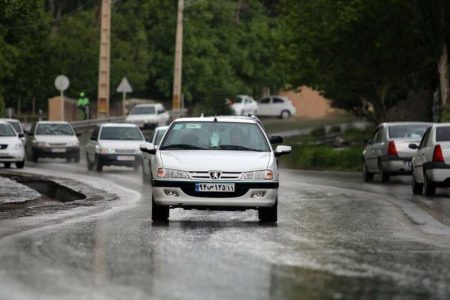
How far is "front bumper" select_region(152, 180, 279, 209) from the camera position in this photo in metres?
18.0

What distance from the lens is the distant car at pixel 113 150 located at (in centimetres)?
4041

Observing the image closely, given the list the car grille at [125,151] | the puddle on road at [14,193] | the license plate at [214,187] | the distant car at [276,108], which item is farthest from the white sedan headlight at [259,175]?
the distant car at [276,108]

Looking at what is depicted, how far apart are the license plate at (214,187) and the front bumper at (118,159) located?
22401 millimetres

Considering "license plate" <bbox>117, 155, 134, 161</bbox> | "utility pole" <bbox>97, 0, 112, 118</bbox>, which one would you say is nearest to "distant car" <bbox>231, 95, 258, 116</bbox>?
"utility pole" <bbox>97, 0, 112, 118</bbox>

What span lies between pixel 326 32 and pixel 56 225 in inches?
1234

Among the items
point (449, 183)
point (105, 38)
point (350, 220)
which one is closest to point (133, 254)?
point (350, 220)

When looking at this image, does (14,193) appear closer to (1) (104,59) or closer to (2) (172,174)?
(2) (172,174)

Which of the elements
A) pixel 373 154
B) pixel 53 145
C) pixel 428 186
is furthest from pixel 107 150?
pixel 428 186

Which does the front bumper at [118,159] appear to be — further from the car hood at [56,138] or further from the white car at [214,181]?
the white car at [214,181]

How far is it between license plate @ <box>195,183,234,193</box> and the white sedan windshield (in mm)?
1205

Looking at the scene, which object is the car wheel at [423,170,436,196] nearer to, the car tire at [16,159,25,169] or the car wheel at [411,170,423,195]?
the car wheel at [411,170,423,195]

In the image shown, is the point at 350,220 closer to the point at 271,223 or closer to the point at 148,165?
the point at 271,223

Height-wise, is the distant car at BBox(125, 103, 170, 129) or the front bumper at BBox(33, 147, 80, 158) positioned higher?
Result: the distant car at BBox(125, 103, 170, 129)

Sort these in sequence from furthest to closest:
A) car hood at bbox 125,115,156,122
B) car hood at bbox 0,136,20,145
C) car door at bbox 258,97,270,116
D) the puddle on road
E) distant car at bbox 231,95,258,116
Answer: car door at bbox 258,97,270,116 < distant car at bbox 231,95,258,116 < car hood at bbox 125,115,156,122 < car hood at bbox 0,136,20,145 < the puddle on road
